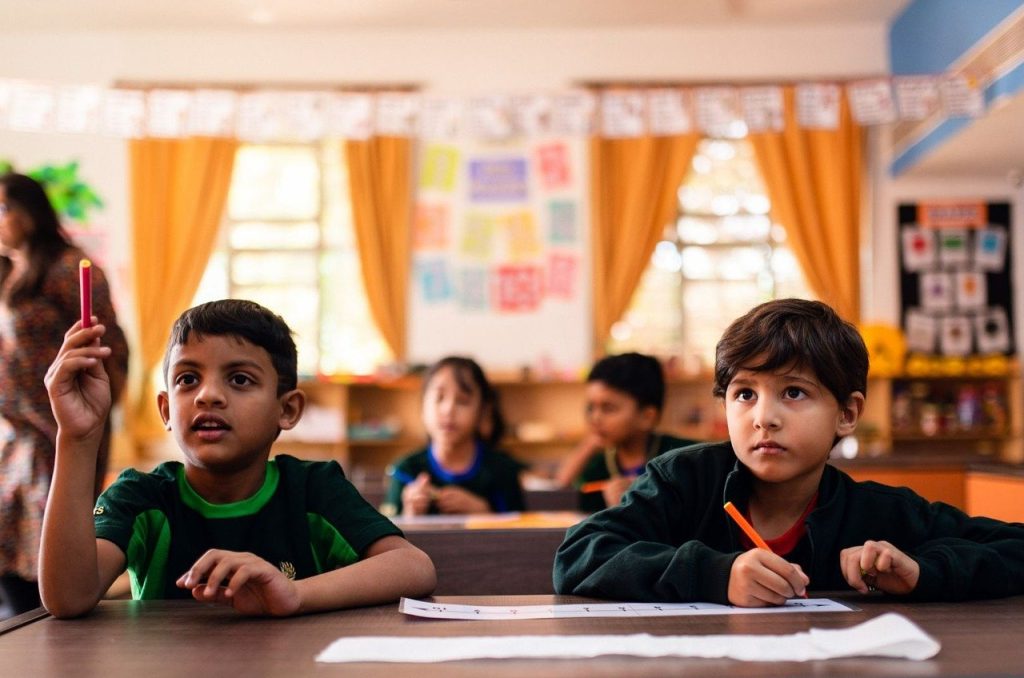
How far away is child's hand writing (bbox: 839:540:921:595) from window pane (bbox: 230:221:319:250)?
20.2 ft

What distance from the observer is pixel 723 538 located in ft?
4.68

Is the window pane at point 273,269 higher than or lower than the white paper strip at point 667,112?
lower

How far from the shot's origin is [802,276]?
701 centimetres

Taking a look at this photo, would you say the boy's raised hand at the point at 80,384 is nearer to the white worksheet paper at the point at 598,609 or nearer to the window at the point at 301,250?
the white worksheet paper at the point at 598,609

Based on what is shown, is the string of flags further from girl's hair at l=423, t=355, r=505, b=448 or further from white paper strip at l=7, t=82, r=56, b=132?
girl's hair at l=423, t=355, r=505, b=448

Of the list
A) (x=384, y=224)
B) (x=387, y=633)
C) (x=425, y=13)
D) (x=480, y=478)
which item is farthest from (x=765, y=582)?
(x=425, y=13)

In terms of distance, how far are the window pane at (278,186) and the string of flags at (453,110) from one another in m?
1.70

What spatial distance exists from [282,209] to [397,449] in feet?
5.78

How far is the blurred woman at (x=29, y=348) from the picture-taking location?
7.15 ft

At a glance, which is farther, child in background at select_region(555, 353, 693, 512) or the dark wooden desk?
child in background at select_region(555, 353, 693, 512)

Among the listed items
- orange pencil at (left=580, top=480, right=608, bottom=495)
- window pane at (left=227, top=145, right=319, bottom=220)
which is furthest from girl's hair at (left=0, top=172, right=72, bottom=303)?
window pane at (left=227, top=145, right=319, bottom=220)

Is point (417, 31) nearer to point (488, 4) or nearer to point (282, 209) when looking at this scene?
point (488, 4)

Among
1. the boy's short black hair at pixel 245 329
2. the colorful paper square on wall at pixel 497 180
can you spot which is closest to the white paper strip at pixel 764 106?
the colorful paper square on wall at pixel 497 180

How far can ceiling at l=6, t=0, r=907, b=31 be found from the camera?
21.9 feet
